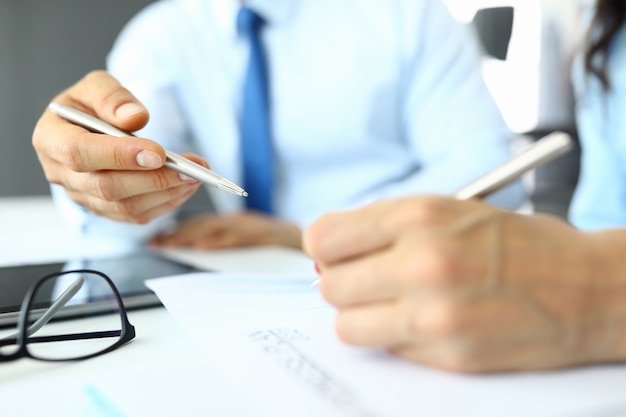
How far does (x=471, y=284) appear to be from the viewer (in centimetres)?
22

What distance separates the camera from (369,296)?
0.24m

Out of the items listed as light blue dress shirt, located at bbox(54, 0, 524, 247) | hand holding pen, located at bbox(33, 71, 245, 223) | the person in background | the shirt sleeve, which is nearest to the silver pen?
hand holding pen, located at bbox(33, 71, 245, 223)

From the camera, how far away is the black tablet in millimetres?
355

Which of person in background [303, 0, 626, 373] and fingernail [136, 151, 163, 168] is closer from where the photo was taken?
person in background [303, 0, 626, 373]

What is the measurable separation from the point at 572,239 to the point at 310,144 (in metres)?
0.59

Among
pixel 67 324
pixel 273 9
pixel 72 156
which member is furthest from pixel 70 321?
pixel 273 9

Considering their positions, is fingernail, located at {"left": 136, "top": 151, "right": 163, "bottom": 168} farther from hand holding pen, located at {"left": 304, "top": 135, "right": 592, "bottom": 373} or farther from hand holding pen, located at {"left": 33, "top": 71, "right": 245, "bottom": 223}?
hand holding pen, located at {"left": 304, "top": 135, "right": 592, "bottom": 373}

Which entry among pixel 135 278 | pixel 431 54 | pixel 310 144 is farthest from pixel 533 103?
pixel 135 278

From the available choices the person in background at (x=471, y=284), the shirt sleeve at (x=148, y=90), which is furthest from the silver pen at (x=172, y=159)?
the shirt sleeve at (x=148, y=90)

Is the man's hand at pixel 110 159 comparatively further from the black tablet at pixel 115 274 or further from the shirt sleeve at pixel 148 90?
the shirt sleeve at pixel 148 90

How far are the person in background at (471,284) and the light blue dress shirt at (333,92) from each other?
52 centimetres

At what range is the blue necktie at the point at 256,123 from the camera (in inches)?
31.0

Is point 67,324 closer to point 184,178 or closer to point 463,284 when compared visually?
point 184,178

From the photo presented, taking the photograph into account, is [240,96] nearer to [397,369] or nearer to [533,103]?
[397,369]
